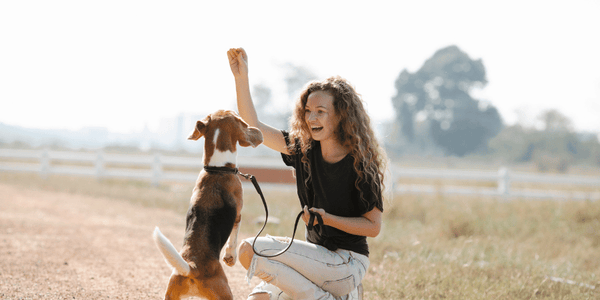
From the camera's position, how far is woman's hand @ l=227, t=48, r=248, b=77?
286 centimetres

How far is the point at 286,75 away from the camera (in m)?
40.9

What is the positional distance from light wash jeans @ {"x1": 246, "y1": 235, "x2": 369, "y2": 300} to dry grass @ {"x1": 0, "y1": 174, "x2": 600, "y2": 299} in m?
0.67

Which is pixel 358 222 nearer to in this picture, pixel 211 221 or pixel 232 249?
pixel 232 249

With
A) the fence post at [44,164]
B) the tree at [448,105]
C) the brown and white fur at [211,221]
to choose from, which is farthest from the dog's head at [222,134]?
the tree at [448,105]

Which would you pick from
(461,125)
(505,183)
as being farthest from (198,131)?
(461,125)

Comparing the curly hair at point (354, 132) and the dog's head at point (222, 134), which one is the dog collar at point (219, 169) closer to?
the dog's head at point (222, 134)

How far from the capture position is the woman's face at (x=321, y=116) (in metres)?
2.78

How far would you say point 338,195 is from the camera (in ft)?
9.04

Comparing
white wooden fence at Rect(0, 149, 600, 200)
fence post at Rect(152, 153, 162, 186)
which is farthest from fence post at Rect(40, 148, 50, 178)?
fence post at Rect(152, 153, 162, 186)

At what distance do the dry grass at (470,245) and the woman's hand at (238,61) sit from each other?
141 centimetres

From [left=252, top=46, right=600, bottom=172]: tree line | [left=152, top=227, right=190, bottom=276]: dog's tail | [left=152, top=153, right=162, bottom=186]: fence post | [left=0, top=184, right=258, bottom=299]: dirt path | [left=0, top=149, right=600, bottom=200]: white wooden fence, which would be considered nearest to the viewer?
[left=152, top=227, right=190, bottom=276]: dog's tail

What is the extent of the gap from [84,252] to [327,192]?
3593mm

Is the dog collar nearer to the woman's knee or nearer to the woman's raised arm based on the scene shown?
the woman's knee

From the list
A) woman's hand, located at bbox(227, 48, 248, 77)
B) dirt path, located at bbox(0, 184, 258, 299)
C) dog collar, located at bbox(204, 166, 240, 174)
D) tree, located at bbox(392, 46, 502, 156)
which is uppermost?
tree, located at bbox(392, 46, 502, 156)
